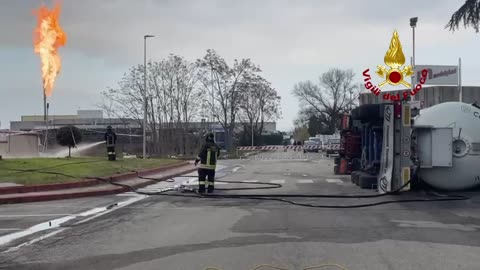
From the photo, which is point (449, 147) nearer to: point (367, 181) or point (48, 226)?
point (367, 181)

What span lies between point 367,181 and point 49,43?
38.5ft

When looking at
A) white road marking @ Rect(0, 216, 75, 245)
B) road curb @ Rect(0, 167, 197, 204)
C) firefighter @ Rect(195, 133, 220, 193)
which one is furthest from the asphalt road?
firefighter @ Rect(195, 133, 220, 193)

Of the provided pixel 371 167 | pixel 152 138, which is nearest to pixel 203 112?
pixel 152 138

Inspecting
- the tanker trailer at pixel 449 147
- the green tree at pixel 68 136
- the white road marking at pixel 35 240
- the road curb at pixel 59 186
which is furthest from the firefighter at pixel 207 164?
the green tree at pixel 68 136

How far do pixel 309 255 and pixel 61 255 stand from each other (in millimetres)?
3460

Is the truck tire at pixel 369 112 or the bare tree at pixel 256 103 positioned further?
the bare tree at pixel 256 103

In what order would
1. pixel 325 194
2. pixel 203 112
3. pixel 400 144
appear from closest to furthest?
1. pixel 400 144
2. pixel 325 194
3. pixel 203 112

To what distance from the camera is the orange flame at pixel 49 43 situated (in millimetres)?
18781

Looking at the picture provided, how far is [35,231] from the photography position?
9938 millimetres

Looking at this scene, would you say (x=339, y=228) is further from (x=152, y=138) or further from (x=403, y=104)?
(x=152, y=138)

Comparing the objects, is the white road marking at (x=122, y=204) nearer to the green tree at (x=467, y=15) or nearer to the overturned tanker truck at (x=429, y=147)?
the overturned tanker truck at (x=429, y=147)

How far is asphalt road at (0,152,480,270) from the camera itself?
288 inches

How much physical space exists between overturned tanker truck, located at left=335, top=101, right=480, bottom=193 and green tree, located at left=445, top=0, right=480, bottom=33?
11.3 feet

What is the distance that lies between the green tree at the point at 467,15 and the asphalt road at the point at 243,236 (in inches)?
256
